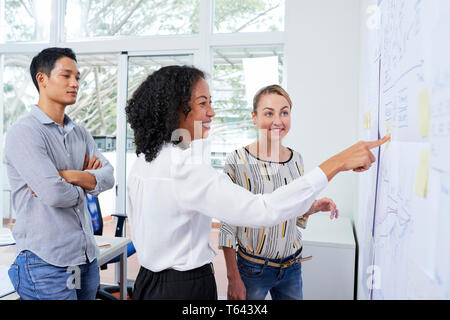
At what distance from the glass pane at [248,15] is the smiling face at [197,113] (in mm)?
2482

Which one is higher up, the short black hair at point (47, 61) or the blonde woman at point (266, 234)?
the short black hair at point (47, 61)

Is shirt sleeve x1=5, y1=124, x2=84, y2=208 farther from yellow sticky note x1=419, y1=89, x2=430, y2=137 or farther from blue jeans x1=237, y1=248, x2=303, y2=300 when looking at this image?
yellow sticky note x1=419, y1=89, x2=430, y2=137

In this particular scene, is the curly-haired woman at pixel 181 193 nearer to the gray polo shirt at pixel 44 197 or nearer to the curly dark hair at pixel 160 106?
the curly dark hair at pixel 160 106

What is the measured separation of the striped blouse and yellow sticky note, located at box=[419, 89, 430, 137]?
0.86 metres

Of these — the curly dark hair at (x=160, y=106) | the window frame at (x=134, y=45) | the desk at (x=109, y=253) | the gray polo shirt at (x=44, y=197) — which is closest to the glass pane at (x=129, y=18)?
the window frame at (x=134, y=45)

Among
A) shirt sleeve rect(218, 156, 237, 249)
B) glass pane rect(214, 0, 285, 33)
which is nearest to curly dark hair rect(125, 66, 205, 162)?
shirt sleeve rect(218, 156, 237, 249)

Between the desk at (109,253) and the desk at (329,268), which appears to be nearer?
the desk at (109,253)

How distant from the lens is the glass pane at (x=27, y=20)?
383cm

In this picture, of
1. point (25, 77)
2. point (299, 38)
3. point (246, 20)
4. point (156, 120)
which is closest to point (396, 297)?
point (156, 120)

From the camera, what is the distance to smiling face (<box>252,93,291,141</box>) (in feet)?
4.98

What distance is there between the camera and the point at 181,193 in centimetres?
96

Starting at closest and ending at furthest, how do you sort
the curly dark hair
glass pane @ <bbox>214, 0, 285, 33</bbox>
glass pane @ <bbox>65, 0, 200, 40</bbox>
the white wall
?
1. the curly dark hair
2. the white wall
3. glass pane @ <bbox>214, 0, 285, 33</bbox>
4. glass pane @ <bbox>65, 0, 200, 40</bbox>
